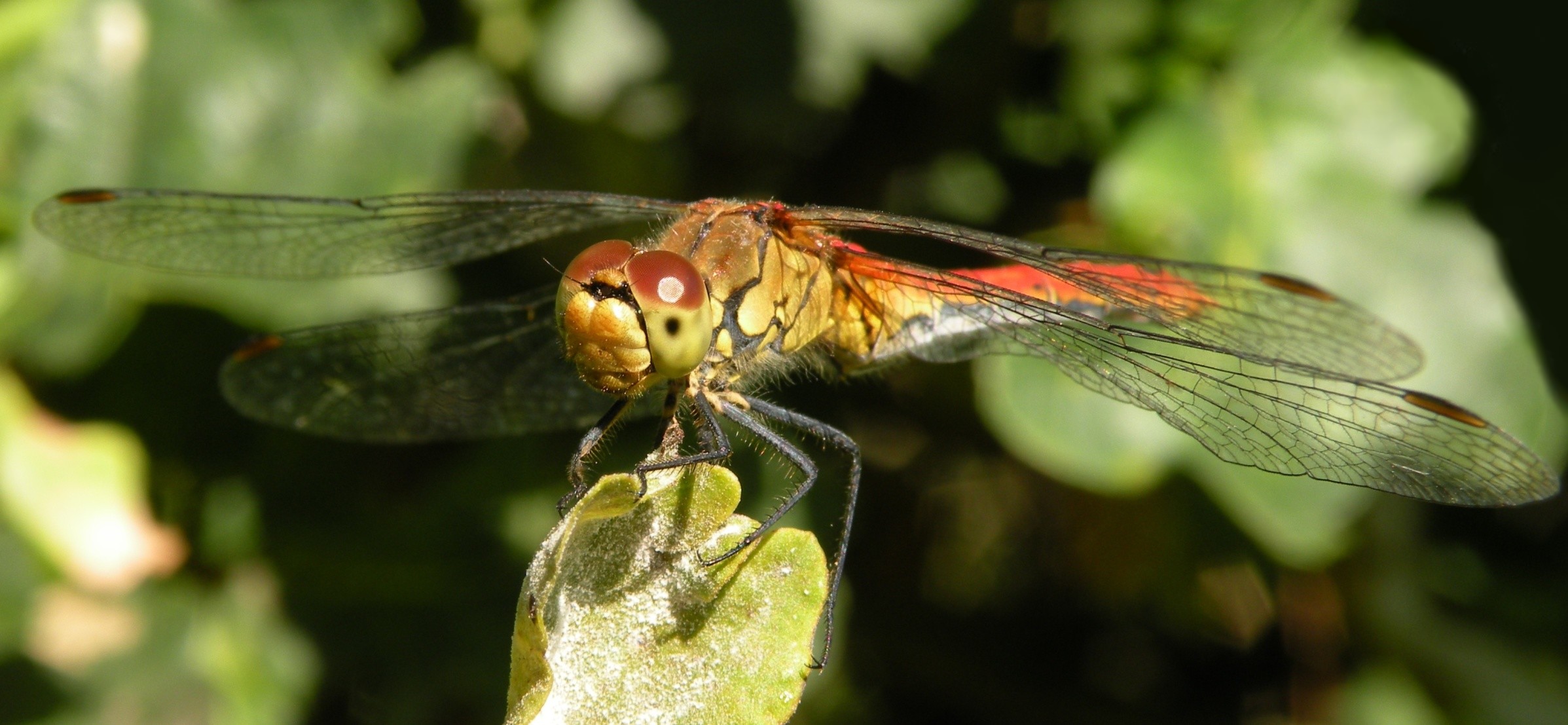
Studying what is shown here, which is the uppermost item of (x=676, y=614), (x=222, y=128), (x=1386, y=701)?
(x=222, y=128)

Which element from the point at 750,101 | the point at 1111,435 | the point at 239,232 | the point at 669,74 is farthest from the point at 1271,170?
the point at 239,232

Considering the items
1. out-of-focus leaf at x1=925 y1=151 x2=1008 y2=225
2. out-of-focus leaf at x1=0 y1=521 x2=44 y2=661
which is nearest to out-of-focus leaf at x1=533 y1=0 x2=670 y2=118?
out-of-focus leaf at x1=925 y1=151 x2=1008 y2=225

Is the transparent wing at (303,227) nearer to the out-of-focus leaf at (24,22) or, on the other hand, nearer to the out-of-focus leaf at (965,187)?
the out-of-focus leaf at (24,22)

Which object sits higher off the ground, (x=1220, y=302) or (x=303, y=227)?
(x=1220, y=302)

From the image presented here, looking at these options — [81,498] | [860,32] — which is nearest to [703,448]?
[860,32]

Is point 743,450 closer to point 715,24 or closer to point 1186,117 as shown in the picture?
point 715,24

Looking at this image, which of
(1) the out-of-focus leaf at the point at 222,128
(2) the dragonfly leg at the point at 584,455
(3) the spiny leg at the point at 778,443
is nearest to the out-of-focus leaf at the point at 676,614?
(2) the dragonfly leg at the point at 584,455

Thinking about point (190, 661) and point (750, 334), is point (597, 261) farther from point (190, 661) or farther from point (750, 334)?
point (190, 661)
